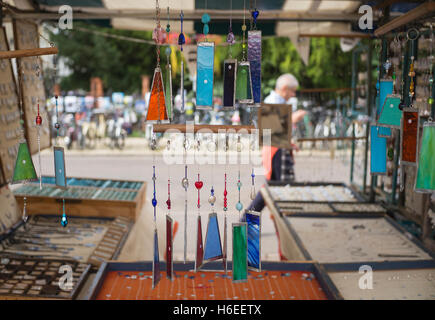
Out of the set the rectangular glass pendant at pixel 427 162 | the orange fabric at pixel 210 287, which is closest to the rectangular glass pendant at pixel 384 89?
the rectangular glass pendant at pixel 427 162

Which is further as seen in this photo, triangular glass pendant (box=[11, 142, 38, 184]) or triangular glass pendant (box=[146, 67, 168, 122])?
triangular glass pendant (box=[11, 142, 38, 184])

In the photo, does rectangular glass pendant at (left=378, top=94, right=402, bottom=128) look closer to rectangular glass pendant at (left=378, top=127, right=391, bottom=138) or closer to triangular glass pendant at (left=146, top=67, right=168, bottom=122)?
rectangular glass pendant at (left=378, top=127, right=391, bottom=138)

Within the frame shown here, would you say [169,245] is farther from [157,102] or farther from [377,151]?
[377,151]

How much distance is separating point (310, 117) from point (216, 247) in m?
10.1

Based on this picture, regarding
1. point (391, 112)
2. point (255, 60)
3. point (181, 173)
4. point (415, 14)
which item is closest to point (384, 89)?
point (391, 112)

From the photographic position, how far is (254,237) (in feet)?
4.81

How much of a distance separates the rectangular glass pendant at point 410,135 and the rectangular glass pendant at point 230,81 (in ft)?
1.97

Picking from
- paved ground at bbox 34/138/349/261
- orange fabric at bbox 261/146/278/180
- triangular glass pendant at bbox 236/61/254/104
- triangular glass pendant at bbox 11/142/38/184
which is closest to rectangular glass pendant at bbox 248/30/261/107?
triangular glass pendant at bbox 236/61/254/104

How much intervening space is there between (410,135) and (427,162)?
0.53ft

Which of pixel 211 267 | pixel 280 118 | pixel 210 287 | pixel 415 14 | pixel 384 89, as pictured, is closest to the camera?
pixel 415 14

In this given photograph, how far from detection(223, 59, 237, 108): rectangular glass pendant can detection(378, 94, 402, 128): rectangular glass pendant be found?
596 millimetres

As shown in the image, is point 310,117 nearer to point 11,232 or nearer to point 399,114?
point 11,232

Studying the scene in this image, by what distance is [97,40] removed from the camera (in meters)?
15.5

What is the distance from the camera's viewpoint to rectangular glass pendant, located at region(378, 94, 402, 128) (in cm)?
159
